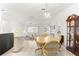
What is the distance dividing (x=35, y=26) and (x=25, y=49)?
0.41 metres

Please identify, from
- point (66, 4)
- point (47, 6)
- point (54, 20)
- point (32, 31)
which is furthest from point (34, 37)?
point (66, 4)

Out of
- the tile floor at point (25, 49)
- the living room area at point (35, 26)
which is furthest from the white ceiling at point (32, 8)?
the tile floor at point (25, 49)

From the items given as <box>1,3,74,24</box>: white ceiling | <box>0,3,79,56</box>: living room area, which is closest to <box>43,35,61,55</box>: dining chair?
<box>0,3,79,56</box>: living room area

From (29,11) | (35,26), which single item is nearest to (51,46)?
(35,26)

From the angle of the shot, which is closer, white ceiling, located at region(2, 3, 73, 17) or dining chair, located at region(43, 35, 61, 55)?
white ceiling, located at region(2, 3, 73, 17)

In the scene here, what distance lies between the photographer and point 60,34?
1.75m

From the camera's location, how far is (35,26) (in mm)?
1731

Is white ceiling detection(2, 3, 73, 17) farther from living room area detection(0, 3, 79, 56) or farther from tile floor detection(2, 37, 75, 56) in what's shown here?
tile floor detection(2, 37, 75, 56)

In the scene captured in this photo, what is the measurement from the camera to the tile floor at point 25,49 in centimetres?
165

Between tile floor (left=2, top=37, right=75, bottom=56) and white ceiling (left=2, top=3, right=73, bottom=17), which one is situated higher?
white ceiling (left=2, top=3, right=73, bottom=17)

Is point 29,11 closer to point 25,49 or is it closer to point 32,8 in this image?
point 32,8

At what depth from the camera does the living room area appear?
5.39ft

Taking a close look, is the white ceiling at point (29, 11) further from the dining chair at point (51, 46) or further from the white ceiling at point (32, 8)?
the dining chair at point (51, 46)

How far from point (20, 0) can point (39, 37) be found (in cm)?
67
